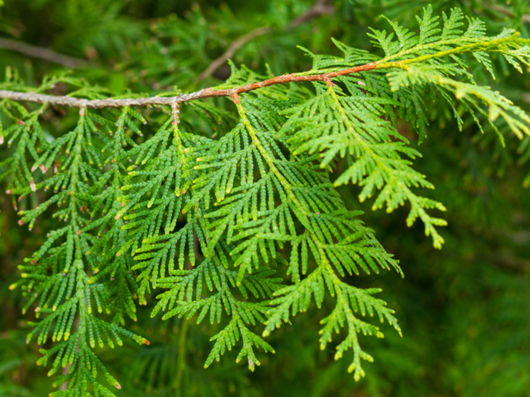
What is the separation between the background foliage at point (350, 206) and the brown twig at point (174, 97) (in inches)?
21.5

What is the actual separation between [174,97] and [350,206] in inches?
53.3

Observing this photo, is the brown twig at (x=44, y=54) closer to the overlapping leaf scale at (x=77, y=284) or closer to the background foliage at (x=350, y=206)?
the background foliage at (x=350, y=206)

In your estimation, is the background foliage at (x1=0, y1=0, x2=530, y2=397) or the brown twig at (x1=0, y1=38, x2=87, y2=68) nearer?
the background foliage at (x1=0, y1=0, x2=530, y2=397)

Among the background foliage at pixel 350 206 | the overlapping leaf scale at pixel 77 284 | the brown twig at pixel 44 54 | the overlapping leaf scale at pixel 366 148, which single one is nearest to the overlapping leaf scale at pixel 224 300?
the overlapping leaf scale at pixel 77 284

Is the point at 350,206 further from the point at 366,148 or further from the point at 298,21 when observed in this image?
the point at 366,148

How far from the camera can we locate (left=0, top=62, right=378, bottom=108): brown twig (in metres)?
1.04

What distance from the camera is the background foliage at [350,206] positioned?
1.79m

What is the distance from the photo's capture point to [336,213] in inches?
37.6

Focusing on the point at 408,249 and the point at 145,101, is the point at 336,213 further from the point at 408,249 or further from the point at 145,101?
the point at 408,249

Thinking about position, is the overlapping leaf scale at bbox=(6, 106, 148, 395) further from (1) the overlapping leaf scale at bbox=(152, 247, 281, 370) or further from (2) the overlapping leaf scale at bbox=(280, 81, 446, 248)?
(2) the overlapping leaf scale at bbox=(280, 81, 446, 248)

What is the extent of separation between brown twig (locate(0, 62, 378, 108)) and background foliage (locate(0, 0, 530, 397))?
0.55 meters

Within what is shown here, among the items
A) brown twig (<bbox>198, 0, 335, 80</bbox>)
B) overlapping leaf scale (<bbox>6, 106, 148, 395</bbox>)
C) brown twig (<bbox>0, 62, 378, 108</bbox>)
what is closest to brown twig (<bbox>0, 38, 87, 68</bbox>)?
brown twig (<bbox>198, 0, 335, 80</bbox>)

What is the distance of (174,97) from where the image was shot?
3.80ft

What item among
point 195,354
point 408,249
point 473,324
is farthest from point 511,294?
point 195,354
